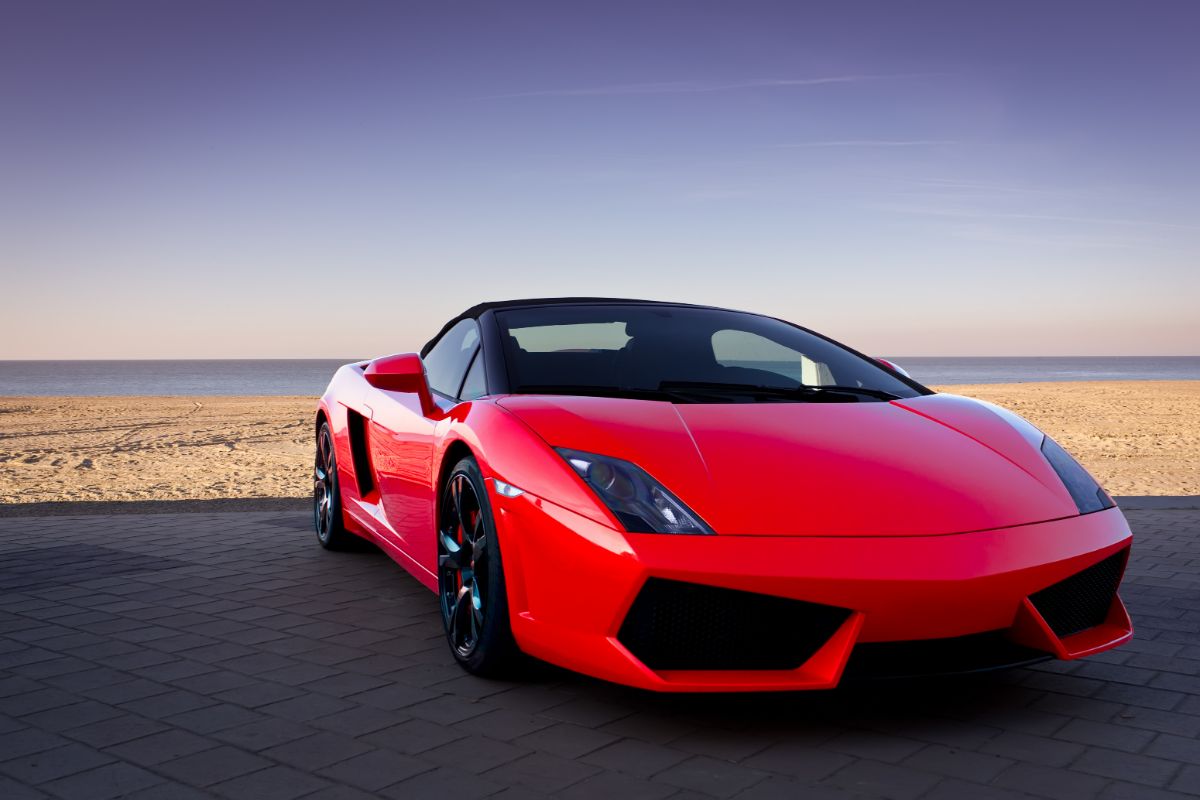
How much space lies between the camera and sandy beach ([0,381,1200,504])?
1059 cm

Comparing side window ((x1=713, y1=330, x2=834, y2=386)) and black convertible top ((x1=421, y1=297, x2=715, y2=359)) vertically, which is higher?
black convertible top ((x1=421, y1=297, x2=715, y2=359))

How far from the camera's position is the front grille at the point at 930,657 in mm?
2639

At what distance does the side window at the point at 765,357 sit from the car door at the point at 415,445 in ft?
3.22

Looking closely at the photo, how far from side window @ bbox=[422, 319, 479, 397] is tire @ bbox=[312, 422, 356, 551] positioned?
3.58ft

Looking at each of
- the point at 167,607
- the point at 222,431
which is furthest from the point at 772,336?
the point at 222,431

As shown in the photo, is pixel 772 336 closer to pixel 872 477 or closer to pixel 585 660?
pixel 872 477

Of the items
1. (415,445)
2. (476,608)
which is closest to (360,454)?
(415,445)

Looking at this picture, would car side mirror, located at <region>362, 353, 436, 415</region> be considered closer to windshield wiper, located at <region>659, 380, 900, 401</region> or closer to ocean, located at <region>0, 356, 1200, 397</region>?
windshield wiper, located at <region>659, 380, 900, 401</region>

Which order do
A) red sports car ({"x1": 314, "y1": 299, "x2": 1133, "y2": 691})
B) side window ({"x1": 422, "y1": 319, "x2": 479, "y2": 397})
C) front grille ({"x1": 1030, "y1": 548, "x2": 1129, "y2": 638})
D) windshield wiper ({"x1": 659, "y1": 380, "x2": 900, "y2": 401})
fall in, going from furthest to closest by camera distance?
side window ({"x1": 422, "y1": 319, "x2": 479, "y2": 397}), windshield wiper ({"x1": 659, "y1": 380, "x2": 900, "y2": 401}), front grille ({"x1": 1030, "y1": 548, "x2": 1129, "y2": 638}), red sports car ({"x1": 314, "y1": 299, "x2": 1133, "y2": 691})

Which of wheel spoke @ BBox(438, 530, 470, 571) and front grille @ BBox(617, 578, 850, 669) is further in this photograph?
wheel spoke @ BBox(438, 530, 470, 571)

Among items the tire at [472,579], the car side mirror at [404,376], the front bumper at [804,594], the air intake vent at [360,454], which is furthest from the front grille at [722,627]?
the air intake vent at [360,454]

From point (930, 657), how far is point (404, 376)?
86.4 inches

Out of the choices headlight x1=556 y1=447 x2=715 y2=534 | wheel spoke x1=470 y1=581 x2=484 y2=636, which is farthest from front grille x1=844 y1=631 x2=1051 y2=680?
wheel spoke x1=470 y1=581 x2=484 y2=636

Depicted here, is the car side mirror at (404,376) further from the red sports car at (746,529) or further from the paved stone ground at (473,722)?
the paved stone ground at (473,722)
